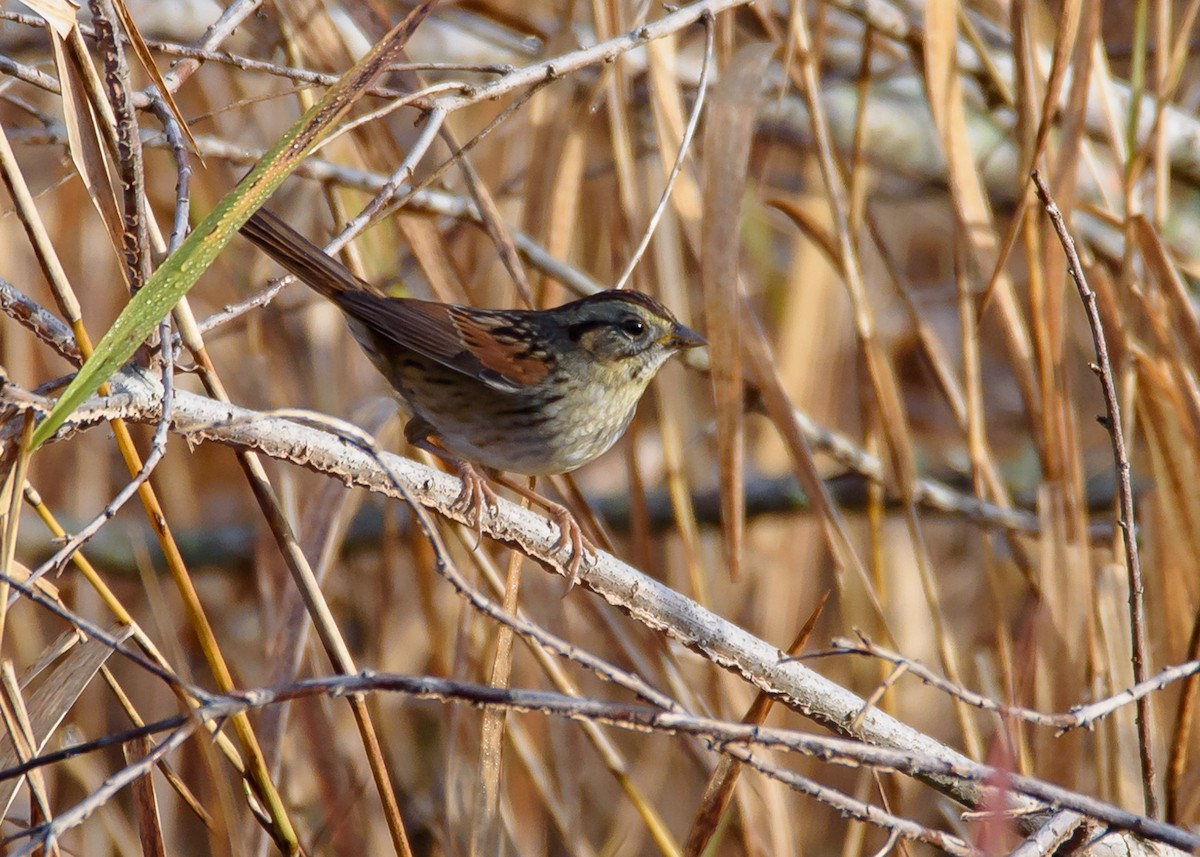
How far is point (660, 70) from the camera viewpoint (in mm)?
2766

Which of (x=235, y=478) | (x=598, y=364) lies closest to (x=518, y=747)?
(x=598, y=364)

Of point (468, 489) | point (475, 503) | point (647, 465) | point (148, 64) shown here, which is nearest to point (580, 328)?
point (468, 489)

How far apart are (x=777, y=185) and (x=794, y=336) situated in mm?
1464

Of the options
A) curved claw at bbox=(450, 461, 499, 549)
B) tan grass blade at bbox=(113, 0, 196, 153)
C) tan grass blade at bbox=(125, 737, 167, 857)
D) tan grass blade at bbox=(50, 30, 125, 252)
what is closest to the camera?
tan grass blade at bbox=(50, 30, 125, 252)

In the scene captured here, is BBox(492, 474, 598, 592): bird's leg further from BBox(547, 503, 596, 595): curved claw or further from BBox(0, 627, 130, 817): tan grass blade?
BBox(0, 627, 130, 817): tan grass blade

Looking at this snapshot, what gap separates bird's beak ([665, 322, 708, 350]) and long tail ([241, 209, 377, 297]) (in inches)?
29.3

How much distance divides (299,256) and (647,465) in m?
2.46

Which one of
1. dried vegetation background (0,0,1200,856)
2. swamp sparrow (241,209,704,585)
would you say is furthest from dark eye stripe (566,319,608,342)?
dried vegetation background (0,0,1200,856)

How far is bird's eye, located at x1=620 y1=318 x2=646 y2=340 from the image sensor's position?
2.91 metres

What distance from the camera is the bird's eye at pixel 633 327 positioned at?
291 centimetres

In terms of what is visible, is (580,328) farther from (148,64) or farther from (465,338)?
(148,64)

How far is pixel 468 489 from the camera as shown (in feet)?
7.34

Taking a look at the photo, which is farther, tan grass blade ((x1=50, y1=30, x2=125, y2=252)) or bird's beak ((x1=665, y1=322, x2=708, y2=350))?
bird's beak ((x1=665, y1=322, x2=708, y2=350))

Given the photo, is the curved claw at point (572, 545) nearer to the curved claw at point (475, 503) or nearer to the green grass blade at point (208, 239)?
the curved claw at point (475, 503)
